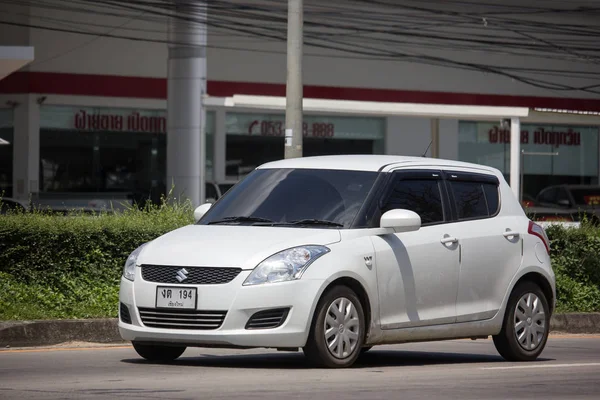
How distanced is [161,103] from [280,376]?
101ft

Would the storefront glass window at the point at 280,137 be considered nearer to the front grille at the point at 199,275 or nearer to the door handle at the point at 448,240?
the door handle at the point at 448,240

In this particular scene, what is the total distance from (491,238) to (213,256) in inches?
112

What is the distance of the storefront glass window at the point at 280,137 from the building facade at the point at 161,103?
0.11 feet

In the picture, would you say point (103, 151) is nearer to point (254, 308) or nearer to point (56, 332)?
point (56, 332)

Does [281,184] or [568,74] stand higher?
[568,74]

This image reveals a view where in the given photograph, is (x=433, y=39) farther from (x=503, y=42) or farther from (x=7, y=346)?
(x=7, y=346)

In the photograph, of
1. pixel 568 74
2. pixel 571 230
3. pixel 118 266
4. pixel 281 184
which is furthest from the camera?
pixel 568 74

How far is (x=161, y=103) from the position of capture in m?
39.4

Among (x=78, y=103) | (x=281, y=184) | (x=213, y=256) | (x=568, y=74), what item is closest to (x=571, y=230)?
(x=281, y=184)

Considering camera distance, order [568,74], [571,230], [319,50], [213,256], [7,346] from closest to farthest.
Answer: [213,256]
[7,346]
[571,230]
[319,50]
[568,74]

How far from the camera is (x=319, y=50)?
Result: 41.3 metres

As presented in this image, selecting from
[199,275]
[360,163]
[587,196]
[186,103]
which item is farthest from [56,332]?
[587,196]

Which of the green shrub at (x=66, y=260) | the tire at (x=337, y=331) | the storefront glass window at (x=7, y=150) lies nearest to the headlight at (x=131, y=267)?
the tire at (x=337, y=331)

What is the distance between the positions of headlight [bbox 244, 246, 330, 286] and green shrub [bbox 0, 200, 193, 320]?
4.28 meters
